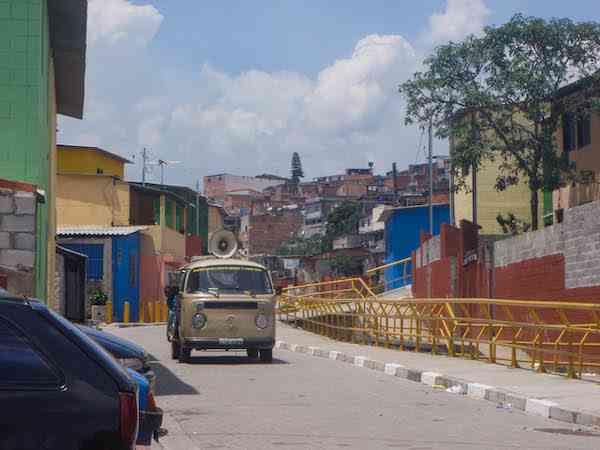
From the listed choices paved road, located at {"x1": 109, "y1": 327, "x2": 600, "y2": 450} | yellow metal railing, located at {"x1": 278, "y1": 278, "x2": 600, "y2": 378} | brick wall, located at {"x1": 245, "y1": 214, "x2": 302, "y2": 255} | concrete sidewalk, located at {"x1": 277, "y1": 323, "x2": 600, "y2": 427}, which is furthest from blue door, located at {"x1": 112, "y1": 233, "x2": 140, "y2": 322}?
brick wall, located at {"x1": 245, "y1": 214, "x2": 302, "y2": 255}

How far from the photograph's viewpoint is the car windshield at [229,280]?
75.8 feet

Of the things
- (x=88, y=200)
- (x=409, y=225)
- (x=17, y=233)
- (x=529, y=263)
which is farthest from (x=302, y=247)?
(x=17, y=233)

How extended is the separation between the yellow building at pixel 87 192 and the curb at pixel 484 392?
1336 inches

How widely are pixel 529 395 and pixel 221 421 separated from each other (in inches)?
184

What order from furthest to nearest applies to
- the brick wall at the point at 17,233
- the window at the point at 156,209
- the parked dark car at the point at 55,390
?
the window at the point at 156,209 < the brick wall at the point at 17,233 < the parked dark car at the point at 55,390

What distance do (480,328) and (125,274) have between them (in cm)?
2783

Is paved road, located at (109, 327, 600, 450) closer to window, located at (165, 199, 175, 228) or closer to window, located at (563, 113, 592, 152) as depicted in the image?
window, located at (563, 113, 592, 152)

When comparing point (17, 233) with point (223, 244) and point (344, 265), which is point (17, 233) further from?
point (344, 265)

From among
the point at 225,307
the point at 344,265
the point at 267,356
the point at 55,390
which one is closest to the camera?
the point at 55,390

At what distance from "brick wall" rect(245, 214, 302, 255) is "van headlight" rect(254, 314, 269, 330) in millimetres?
85273

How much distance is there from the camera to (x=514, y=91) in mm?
35156

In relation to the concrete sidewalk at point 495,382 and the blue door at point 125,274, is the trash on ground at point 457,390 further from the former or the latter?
the blue door at point 125,274

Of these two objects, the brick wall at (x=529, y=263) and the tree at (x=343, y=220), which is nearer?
the brick wall at (x=529, y=263)

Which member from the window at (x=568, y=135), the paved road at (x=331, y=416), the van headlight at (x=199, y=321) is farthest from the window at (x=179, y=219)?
the paved road at (x=331, y=416)
